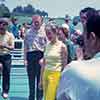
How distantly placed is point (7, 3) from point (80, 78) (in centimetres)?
1814

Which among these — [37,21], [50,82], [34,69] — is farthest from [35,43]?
[50,82]

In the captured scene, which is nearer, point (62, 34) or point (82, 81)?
point (82, 81)

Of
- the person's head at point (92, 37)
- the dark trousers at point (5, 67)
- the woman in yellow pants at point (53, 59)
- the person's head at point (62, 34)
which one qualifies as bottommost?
the dark trousers at point (5, 67)

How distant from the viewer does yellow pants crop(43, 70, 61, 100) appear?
6825 mm

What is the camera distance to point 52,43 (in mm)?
7117

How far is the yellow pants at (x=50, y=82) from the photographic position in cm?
682

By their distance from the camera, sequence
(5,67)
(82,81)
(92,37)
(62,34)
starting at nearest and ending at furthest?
(82,81)
(92,37)
(62,34)
(5,67)

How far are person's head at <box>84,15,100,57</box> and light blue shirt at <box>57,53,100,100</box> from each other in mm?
164

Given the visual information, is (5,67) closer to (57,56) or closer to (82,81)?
(57,56)

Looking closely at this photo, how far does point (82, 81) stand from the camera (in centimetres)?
197

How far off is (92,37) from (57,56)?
15.9ft

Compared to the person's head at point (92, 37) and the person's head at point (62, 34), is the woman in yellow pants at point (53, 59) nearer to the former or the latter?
the person's head at point (62, 34)

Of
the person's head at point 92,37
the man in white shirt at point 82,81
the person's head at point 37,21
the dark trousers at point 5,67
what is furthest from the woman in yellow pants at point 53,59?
the man in white shirt at point 82,81

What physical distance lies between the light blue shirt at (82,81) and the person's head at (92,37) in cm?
16
